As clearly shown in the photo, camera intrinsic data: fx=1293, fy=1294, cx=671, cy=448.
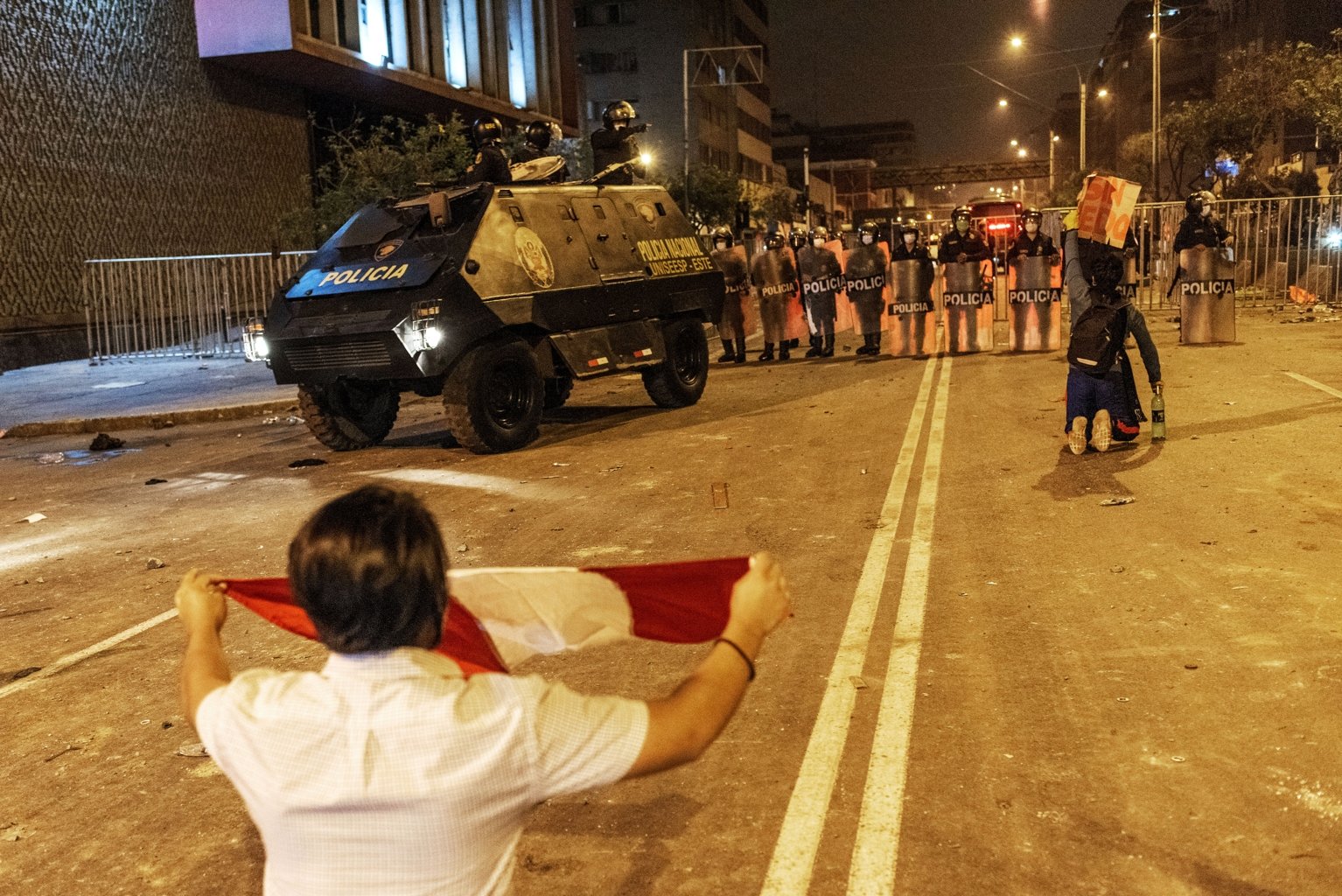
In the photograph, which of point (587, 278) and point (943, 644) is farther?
point (587, 278)

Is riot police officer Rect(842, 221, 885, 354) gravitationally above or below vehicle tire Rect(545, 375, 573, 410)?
above

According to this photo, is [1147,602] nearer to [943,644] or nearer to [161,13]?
[943,644]

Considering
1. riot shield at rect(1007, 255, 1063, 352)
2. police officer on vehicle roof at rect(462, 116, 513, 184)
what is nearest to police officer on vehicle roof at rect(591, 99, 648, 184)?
police officer on vehicle roof at rect(462, 116, 513, 184)

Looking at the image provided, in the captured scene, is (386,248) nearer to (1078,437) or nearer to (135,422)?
(135,422)

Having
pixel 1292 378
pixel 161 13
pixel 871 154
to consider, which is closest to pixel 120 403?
pixel 161 13

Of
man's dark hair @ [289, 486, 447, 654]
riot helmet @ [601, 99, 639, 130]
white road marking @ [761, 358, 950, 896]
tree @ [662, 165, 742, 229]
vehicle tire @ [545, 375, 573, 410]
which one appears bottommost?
white road marking @ [761, 358, 950, 896]

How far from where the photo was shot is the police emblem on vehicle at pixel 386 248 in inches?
459

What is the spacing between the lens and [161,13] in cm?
2569

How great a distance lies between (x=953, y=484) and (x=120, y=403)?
12.3m

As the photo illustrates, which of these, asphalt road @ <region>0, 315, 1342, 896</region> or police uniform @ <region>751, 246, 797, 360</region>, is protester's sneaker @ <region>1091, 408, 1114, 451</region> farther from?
police uniform @ <region>751, 246, 797, 360</region>

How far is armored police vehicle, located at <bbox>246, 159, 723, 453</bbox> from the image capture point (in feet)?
36.4

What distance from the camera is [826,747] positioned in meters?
4.34

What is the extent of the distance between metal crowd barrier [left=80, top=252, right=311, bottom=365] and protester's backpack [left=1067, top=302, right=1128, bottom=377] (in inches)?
645

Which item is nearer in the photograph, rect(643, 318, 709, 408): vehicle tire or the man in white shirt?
the man in white shirt
